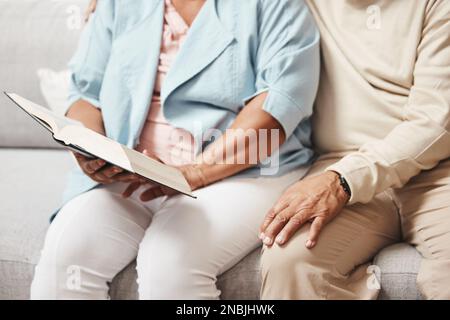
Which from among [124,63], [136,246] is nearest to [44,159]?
[124,63]

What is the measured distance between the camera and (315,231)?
1.32 metres

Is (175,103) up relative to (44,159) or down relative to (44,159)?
up

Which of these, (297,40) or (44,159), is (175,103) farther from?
(44,159)

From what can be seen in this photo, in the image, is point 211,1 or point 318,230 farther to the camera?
point 211,1

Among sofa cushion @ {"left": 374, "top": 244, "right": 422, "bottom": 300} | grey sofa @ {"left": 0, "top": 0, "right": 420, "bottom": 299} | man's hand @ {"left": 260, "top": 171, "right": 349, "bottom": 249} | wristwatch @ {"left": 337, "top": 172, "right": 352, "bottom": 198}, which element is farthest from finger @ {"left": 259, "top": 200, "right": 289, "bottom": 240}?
grey sofa @ {"left": 0, "top": 0, "right": 420, "bottom": 299}

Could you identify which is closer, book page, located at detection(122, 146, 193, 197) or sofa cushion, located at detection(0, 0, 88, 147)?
book page, located at detection(122, 146, 193, 197)

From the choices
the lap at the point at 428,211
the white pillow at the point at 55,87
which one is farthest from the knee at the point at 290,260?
the white pillow at the point at 55,87

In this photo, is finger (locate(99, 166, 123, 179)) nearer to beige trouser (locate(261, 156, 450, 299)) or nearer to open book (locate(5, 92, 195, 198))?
open book (locate(5, 92, 195, 198))

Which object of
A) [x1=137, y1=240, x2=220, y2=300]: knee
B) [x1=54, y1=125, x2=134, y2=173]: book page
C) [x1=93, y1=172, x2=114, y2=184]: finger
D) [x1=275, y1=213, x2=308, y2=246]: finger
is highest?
[x1=54, y1=125, x2=134, y2=173]: book page

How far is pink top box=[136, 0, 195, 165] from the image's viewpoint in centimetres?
157

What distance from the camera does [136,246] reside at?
1.45 meters

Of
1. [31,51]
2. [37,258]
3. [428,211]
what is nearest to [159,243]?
[37,258]

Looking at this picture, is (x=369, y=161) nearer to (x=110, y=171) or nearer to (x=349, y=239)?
(x=349, y=239)
